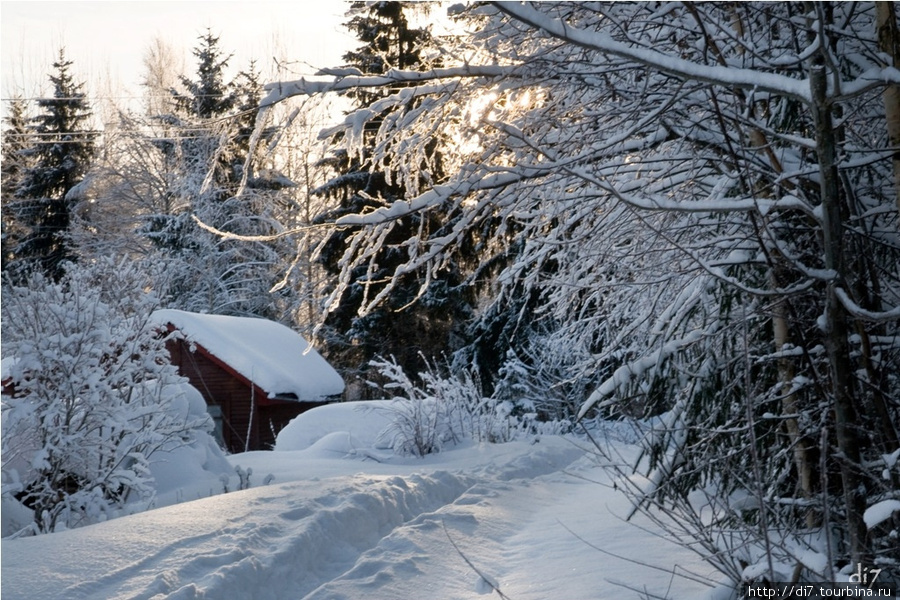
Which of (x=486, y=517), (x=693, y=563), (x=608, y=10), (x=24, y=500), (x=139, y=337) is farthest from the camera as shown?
(x=139, y=337)

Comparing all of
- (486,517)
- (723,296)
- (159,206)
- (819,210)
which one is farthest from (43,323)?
(159,206)

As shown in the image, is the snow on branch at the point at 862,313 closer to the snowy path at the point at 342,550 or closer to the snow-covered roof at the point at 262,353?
the snowy path at the point at 342,550

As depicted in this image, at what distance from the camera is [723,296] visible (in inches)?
180

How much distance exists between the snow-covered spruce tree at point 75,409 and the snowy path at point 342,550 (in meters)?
2.16

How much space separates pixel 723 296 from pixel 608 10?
1.64m

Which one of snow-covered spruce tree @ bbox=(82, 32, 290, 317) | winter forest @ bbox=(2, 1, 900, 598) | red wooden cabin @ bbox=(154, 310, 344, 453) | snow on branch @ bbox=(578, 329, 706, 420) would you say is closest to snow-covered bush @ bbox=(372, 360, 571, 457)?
winter forest @ bbox=(2, 1, 900, 598)

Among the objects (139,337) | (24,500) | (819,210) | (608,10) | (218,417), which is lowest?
(218,417)

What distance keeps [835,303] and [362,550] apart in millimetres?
4121

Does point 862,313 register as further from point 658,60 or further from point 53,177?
point 53,177

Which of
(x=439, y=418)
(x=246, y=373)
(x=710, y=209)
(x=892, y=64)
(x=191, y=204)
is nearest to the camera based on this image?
(x=710, y=209)

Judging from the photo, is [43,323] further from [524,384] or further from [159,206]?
[159,206]

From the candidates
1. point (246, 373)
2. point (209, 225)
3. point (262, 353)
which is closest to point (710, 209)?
point (246, 373)

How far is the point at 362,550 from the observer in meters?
6.13

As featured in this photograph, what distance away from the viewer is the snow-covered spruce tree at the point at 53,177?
31984 mm
